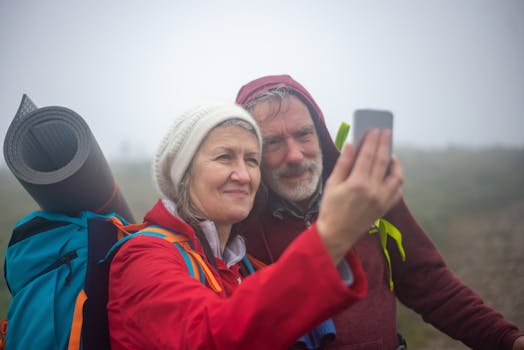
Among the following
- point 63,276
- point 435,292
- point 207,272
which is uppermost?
point 207,272

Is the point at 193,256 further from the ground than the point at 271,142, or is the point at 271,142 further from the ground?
the point at 271,142

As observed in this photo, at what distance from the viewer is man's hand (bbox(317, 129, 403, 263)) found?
950 millimetres

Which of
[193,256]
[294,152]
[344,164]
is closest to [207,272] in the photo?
[193,256]

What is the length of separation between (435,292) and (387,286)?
0.55 meters

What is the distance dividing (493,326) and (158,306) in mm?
2806

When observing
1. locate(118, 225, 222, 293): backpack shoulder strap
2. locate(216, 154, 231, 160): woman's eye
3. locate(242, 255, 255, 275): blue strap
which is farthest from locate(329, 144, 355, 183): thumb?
locate(242, 255, 255, 275): blue strap

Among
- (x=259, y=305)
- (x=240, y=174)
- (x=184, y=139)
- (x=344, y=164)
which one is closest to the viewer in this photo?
(x=259, y=305)

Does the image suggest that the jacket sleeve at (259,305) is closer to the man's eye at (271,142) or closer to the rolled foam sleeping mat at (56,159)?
the rolled foam sleeping mat at (56,159)

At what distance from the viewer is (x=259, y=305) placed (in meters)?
0.90

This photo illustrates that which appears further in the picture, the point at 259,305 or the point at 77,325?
the point at 77,325

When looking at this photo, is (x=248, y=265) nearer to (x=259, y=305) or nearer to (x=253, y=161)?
(x=253, y=161)

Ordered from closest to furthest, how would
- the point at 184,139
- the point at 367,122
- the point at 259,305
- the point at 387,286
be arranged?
1. the point at 259,305
2. the point at 367,122
3. the point at 184,139
4. the point at 387,286

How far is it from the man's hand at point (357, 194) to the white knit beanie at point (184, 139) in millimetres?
1277

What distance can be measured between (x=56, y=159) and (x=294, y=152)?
189 cm
